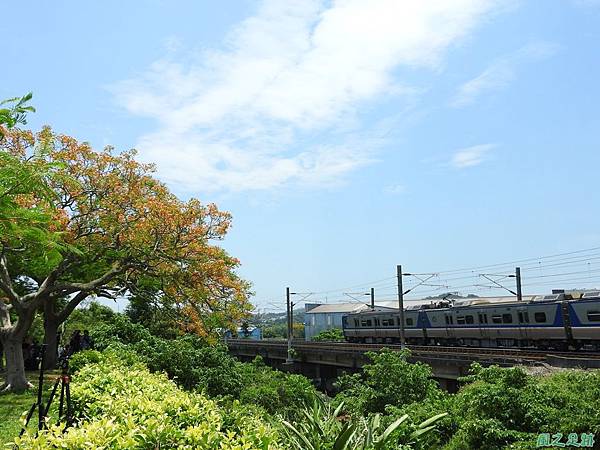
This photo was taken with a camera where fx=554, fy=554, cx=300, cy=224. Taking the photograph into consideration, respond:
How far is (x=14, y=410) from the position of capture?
1203 centimetres

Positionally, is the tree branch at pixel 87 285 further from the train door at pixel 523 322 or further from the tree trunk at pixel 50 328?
the train door at pixel 523 322

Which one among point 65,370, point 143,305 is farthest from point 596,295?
point 65,370

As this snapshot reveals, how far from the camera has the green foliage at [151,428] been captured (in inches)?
132

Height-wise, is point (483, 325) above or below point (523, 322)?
below

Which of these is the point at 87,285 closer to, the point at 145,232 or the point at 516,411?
the point at 145,232

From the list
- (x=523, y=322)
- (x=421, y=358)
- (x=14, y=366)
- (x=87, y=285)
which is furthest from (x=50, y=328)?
(x=523, y=322)

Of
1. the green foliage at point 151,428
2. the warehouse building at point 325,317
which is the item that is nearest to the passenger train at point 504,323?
the green foliage at point 151,428

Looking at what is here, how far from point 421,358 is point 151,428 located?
21.7 meters

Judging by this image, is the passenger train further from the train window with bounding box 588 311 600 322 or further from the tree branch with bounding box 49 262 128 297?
the tree branch with bounding box 49 262 128 297

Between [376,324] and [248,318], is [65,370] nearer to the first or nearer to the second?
[248,318]

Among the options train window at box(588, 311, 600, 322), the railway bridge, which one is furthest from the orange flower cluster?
train window at box(588, 311, 600, 322)

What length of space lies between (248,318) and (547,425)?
30.6 feet

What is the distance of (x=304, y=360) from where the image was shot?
37656mm

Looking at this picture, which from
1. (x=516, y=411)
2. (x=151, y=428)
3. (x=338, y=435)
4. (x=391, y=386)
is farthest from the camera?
(x=391, y=386)
